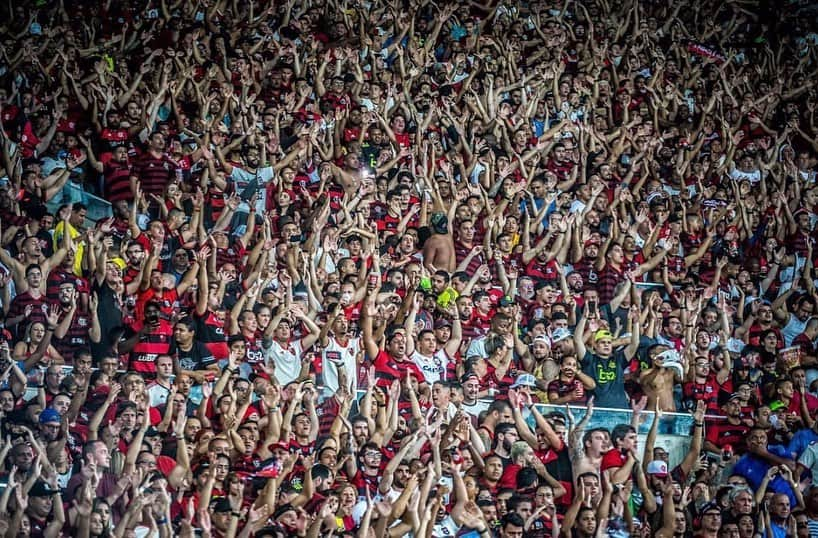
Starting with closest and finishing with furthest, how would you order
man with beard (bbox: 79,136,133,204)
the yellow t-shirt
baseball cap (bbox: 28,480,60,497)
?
baseball cap (bbox: 28,480,60,497) → the yellow t-shirt → man with beard (bbox: 79,136,133,204)

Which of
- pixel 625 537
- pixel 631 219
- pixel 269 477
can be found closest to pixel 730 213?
pixel 631 219

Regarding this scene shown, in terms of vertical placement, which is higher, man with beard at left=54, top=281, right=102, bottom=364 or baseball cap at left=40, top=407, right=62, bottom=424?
man with beard at left=54, top=281, right=102, bottom=364

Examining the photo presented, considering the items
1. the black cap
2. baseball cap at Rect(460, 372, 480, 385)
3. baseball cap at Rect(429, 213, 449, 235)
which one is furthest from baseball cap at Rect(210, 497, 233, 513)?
baseball cap at Rect(429, 213, 449, 235)

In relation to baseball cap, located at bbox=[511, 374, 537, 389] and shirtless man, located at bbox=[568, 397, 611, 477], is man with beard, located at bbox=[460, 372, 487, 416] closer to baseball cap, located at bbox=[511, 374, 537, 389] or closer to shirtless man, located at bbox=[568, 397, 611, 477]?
baseball cap, located at bbox=[511, 374, 537, 389]

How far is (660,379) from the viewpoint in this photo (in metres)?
10.6

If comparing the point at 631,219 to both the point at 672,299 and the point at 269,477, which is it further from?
the point at 269,477

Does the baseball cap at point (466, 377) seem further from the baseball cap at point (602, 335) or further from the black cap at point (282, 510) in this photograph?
the black cap at point (282, 510)

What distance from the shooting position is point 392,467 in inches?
378

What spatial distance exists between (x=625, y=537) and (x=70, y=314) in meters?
4.45

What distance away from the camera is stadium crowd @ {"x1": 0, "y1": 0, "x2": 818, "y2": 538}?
946 centimetres

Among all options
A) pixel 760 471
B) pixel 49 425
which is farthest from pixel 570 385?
pixel 49 425

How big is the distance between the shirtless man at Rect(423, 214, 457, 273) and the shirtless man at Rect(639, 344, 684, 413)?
5.99 feet

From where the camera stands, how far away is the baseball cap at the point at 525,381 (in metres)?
10.4

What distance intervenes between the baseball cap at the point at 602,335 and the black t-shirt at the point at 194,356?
311cm
